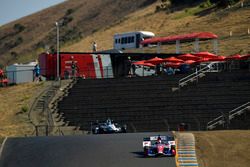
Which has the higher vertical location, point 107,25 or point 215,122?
point 107,25

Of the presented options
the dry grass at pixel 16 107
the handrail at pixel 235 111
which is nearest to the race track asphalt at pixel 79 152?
the dry grass at pixel 16 107

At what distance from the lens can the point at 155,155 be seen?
1524 inches

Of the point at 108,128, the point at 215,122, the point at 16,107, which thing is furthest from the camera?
the point at 16,107

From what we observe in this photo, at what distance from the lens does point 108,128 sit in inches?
1967

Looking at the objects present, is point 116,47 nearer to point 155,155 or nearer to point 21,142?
point 21,142

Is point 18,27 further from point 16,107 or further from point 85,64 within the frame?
point 16,107

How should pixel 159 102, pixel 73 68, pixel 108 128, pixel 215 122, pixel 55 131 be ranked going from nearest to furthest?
→ pixel 108 128, pixel 215 122, pixel 55 131, pixel 159 102, pixel 73 68

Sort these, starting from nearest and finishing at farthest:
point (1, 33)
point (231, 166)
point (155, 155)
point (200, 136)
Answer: point (231, 166) < point (155, 155) < point (200, 136) < point (1, 33)

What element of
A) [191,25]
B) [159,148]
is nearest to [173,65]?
[159,148]

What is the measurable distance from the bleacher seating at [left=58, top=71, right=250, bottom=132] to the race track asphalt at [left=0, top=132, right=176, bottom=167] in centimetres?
762

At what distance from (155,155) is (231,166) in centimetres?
444

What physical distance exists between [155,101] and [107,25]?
91.2 meters

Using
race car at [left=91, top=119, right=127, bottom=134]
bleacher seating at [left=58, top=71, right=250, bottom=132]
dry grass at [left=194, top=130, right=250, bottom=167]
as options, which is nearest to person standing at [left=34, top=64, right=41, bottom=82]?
bleacher seating at [left=58, top=71, right=250, bottom=132]

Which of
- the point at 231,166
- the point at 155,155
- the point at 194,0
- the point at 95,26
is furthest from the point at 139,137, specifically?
the point at 95,26
